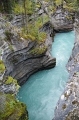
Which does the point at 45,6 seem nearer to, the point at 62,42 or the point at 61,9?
the point at 61,9

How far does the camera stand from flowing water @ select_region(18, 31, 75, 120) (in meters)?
23.9

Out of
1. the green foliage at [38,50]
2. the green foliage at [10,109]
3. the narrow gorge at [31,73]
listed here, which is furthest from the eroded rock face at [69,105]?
the green foliage at [38,50]

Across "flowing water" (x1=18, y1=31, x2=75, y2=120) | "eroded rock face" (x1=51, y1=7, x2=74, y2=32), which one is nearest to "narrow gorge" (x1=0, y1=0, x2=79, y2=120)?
"flowing water" (x1=18, y1=31, x2=75, y2=120)

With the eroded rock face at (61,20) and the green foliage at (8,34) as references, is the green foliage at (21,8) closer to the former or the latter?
the green foliage at (8,34)

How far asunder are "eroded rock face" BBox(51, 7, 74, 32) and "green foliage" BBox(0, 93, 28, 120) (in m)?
37.4

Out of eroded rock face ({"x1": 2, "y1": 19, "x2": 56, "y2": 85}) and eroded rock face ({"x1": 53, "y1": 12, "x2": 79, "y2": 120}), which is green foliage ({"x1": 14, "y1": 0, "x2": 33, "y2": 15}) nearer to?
eroded rock face ({"x1": 2, "y1": 19, "x2": 56, "y2": 85})

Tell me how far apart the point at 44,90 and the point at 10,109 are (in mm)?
12317

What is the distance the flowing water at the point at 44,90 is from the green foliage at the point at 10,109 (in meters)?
6.84

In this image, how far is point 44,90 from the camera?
2802cm

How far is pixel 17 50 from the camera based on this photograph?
2727 centimetres

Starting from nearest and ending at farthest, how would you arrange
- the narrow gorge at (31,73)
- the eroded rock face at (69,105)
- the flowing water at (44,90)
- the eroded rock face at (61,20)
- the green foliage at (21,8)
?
the eroded rock face at (69,105)
the narrow gorge at (31,73)
the flowing water at (44,90)
the green foliage at (21,8)
the eroded rock face at (61,20)

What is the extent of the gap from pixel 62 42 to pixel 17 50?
19290mm

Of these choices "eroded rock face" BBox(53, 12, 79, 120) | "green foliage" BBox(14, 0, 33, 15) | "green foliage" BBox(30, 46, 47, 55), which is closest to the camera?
"eroded rock face" BBox(53, 12, 79, 120)

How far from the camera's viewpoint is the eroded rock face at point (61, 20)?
51.5m
